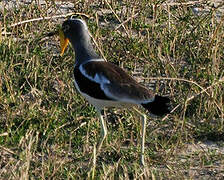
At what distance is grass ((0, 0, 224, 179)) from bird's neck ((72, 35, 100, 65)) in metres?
0.44

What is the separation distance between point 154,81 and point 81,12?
1439 millimetres

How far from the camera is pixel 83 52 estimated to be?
21.1 ft

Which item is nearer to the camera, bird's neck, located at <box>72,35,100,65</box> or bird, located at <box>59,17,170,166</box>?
bird, located at <box>59,17,170,166</box>

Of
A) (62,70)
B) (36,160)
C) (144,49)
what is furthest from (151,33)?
(36,160)

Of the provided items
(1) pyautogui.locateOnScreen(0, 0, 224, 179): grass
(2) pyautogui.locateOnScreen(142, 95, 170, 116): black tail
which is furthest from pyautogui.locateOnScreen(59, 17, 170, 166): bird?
(1) pyautogui.locateOnScreen(0, 0, 224, 179): grass

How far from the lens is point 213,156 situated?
20.4ft

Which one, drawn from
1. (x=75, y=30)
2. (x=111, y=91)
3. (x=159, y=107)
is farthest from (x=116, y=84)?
(x=75, y=30)

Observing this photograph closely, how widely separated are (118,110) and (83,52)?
0.66 metres

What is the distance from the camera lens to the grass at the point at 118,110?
5.96 m

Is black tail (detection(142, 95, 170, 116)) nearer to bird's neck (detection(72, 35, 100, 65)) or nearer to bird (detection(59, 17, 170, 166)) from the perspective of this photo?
bird (detection(59, 17, 170, 166))

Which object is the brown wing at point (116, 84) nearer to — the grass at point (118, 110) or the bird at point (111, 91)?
the bird at point (111, 91)

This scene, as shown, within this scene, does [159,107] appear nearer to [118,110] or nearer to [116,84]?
[116,84]

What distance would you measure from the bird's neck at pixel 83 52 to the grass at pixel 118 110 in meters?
0.44

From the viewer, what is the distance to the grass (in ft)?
19.6
